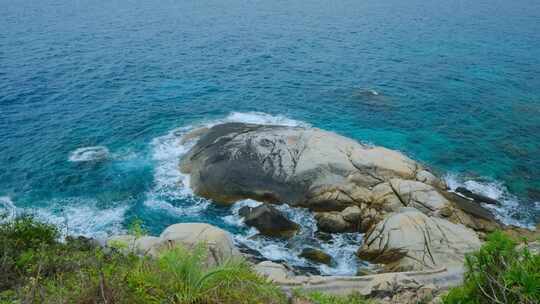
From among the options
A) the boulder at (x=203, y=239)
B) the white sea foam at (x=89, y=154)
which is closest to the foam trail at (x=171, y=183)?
the white sea foam at (x=89, y=154)

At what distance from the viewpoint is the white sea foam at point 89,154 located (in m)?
36.7

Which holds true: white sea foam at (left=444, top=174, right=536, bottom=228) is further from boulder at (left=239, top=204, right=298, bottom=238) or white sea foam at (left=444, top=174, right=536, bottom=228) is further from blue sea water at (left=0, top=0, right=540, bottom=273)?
boulder at (left=239, top=204, right=298, bottom=238)

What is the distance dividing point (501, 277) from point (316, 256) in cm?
1873

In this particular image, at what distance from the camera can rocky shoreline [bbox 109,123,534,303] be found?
74.3 feet

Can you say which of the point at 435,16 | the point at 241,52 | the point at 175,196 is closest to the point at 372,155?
the point at 175,196

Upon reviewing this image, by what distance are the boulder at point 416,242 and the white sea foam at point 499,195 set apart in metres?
5.93

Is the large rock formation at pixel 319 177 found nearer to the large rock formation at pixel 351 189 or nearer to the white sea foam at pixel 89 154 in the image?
the large rock formation at pixel 351 189

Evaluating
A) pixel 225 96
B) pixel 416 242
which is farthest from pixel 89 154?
pixel 416 242

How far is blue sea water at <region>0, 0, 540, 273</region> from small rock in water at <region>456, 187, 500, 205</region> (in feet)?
3.50

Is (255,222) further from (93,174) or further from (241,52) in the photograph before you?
(241,52)

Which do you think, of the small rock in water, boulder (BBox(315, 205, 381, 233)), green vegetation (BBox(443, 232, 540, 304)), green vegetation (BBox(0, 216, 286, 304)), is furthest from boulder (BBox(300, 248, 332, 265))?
green vegetation (BBox(443, 232, 540, 304))

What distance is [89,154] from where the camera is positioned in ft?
123

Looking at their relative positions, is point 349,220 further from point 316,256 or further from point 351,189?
point 316,256

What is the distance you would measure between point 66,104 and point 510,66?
185ft
